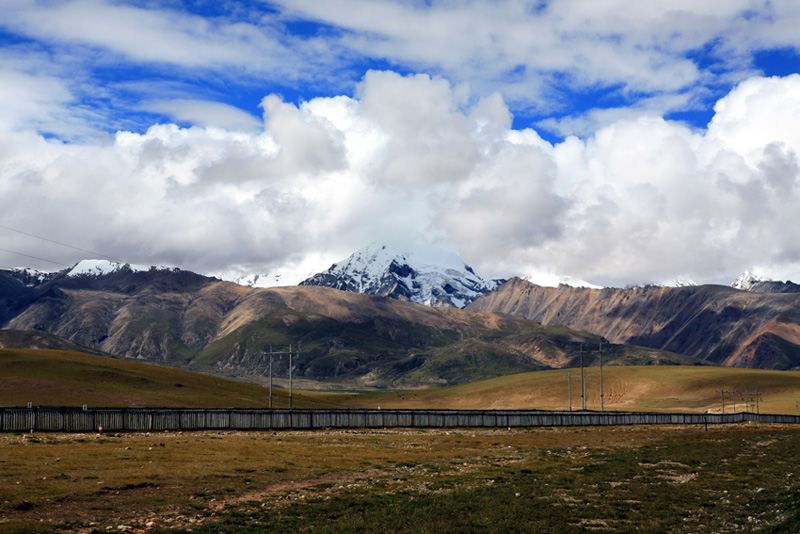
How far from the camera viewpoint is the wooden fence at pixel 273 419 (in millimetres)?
84312

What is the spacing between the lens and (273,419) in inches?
3974

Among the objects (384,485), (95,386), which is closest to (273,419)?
(384,485)

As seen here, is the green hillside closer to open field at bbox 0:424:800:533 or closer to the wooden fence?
the wooden fence

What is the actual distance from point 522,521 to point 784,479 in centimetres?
2411

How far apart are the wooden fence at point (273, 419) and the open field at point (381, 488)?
41.0 ft

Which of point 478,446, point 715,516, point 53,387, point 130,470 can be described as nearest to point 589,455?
point 478,446

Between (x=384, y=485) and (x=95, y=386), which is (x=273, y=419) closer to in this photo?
(x=384, y=485)

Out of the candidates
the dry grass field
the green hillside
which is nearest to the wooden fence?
the dry grass field

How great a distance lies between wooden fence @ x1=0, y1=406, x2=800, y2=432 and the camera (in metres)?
84.3

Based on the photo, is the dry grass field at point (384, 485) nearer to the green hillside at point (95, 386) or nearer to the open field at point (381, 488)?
the open field at point (381, 488)

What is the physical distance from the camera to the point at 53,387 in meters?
155

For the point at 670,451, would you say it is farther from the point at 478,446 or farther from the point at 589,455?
the point at 478,446

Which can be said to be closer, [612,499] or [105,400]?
[612,499]

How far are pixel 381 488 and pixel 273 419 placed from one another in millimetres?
61441
